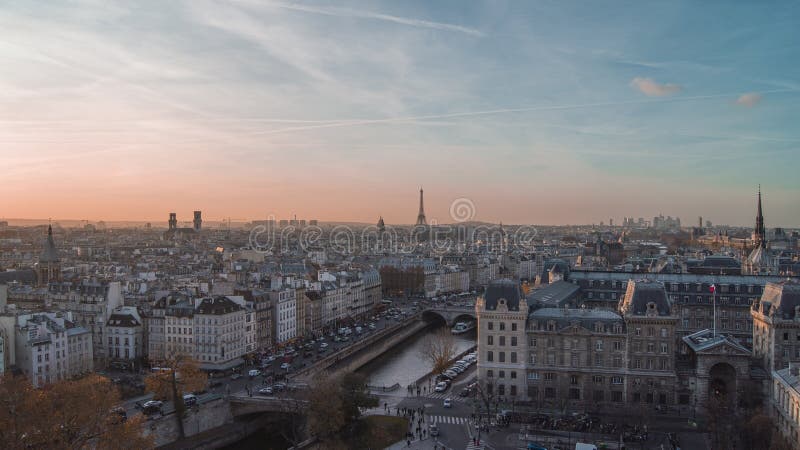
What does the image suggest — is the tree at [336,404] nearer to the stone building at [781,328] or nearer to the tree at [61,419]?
the tree at [61,419]

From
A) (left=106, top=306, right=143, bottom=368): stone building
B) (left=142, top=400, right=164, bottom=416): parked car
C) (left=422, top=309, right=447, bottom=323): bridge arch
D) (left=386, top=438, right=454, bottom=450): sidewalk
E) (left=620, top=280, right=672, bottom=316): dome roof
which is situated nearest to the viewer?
(left=386, top=438, right=454, bottom=450): sidewalk

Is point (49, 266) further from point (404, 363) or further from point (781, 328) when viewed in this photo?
point (781, 328)

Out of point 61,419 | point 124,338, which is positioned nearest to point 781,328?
point 61,419

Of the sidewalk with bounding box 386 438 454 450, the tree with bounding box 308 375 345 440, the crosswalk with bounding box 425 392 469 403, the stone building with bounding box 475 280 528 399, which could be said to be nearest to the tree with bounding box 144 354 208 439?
the tree with bounding box 308 375 345 440

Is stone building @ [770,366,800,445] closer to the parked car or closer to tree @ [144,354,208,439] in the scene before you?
tree @ [144,354,208,439]

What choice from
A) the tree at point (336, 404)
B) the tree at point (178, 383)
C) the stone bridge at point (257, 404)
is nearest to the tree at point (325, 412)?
the tree at point (336, 404)

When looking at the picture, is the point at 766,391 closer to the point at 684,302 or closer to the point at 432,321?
the point at 684,302
